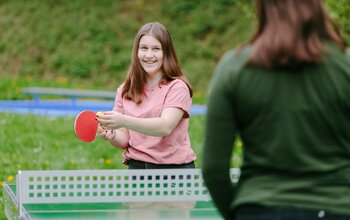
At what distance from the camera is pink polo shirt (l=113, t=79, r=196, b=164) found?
15.1ft

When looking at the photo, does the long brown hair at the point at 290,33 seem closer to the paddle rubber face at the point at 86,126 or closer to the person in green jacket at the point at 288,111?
the person in green jacket at the point at 288,111

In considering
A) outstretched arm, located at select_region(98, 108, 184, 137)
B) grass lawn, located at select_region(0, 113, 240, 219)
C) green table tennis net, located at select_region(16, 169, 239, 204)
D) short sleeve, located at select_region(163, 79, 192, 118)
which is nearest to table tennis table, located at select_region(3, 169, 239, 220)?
green table tennis net, located at select_region(16, 169, 239, 204)

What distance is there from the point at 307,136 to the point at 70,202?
1.87 metres

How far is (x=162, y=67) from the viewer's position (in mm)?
4719

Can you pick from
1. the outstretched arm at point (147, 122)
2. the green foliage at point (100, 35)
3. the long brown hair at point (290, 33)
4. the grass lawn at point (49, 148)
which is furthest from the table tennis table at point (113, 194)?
the green foliage at point (100, 35)

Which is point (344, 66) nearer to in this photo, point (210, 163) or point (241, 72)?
point (241, 72)

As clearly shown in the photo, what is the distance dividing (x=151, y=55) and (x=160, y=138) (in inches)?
15.8

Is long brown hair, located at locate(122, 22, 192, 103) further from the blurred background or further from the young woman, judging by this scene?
the blurred background

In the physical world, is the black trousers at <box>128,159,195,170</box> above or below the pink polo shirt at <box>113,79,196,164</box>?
below

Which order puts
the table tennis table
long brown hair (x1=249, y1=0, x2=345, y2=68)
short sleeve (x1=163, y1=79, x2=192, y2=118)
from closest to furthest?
long brown hair (x1=249, y1=0, x2=345, y2=68) < the table tennis table < short sleeve (x1=163, y1=79, x2=192, y2=118)

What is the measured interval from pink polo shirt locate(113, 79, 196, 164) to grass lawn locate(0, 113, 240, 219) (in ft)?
8.74

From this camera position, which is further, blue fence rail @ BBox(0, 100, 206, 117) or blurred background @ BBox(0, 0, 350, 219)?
blurred background @ BBox(0, 0, 350, 219)

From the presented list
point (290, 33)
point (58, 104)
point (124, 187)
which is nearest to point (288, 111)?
point (290, 33)

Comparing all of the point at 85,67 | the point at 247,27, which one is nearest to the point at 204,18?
the point at 247,27
